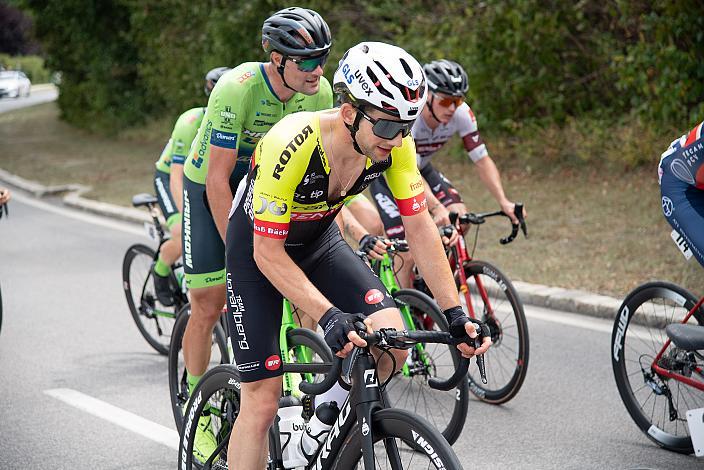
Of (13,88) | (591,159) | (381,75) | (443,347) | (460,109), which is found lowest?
(13,88)

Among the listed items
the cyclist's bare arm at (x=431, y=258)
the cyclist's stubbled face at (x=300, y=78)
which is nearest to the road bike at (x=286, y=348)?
the cyclist's bare arm at (x=431, y=258)

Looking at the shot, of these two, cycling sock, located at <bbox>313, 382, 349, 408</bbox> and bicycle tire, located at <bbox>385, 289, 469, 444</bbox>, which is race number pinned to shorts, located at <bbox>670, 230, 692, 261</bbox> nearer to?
bicycle tire, located at <bbox>385, 289, 469, 444</bbox>

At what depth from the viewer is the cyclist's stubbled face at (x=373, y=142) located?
12.3ft

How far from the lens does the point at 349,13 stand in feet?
Answer: 61.1

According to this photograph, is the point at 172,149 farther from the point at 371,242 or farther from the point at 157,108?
the point at 157,108

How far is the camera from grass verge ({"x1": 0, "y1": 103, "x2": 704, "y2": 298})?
9398mm

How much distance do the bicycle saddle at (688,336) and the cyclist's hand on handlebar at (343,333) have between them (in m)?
1.71

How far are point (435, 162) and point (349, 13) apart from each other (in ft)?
11.4

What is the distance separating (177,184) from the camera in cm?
732

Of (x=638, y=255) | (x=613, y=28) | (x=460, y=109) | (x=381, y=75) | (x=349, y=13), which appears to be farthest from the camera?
(x=349, y=13)

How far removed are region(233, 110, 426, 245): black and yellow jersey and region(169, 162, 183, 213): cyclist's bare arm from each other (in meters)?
2.94

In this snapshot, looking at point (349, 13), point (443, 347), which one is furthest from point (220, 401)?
point (349, 13)

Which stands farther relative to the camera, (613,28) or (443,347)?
(613,28)

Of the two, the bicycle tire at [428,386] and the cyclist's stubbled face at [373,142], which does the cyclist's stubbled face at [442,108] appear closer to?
the bicycle tire at [428,386]
